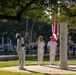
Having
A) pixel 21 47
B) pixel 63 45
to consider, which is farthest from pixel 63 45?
pixel 21 47

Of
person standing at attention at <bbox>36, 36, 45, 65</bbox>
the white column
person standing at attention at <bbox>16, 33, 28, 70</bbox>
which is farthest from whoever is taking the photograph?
person standing at attention at <bbox>36, 36, 45, 65</bbox>

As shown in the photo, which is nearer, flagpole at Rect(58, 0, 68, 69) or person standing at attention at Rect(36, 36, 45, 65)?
flagpole at Rect(58, 0, 68, 69)

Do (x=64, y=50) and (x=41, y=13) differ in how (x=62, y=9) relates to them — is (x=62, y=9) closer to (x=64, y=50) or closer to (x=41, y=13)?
(x=41, y=13)

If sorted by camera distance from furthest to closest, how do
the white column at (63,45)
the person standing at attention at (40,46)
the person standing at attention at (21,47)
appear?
the person standing at attention at (40,46), the white column at (63,45), the person standing at attention at (21,47)

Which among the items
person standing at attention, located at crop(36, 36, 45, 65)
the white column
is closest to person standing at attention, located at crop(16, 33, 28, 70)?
the white column

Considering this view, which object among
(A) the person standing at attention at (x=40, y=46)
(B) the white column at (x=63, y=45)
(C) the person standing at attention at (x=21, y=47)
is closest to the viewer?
(C) the person standing at attention at (x=21, y=47)

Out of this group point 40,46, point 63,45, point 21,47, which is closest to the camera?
point 21,47

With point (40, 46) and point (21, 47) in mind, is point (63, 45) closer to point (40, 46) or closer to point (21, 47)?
point (21, 47)

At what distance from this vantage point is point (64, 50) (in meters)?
19.0

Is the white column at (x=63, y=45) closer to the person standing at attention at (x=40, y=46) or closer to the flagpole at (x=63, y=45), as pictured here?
the flagpole at (x=63, y=45)

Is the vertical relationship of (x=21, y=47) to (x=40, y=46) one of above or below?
below

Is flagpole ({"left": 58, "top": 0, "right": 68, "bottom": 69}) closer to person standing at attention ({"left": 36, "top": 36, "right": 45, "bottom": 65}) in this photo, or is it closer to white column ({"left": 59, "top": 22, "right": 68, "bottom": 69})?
white column ({"left": 59, "top": 22, "right": 68, "bottom": 69})

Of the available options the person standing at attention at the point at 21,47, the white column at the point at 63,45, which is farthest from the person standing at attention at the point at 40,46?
the person standing at attention at the point at 21,47

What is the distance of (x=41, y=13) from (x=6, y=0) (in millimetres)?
2326
